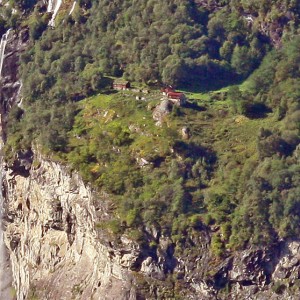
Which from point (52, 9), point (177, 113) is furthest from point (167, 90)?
point (52, 9)

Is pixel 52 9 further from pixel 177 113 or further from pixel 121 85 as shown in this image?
pixel 177 113

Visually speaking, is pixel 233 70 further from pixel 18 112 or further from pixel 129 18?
pixel 18 112

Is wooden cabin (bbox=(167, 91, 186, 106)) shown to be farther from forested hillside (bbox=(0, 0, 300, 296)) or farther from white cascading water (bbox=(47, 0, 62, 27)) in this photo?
white cascading water (bbox=(47, 0, 62, 27))

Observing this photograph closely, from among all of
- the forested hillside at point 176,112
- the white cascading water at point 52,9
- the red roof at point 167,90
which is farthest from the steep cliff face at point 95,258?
the white cascading water at point 52,9

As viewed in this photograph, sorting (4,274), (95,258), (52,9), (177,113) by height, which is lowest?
(4,274)

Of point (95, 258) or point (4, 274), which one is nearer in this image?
point (95, 258)

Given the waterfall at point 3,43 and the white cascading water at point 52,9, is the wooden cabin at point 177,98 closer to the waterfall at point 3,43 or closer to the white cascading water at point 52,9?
the white cascading water at point 52,9

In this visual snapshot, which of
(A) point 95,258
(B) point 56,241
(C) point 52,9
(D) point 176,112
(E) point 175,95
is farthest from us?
(C) point 52,9

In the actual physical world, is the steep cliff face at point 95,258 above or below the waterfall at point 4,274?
above

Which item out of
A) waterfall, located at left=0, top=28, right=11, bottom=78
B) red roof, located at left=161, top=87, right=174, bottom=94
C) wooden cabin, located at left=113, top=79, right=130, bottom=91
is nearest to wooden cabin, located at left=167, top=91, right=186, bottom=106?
red roof, located at left=161, top=87, right=174, bottom=94

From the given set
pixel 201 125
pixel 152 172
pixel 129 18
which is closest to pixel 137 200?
pixel 152 172
